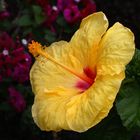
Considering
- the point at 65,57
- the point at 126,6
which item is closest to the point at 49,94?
the point at 65,57

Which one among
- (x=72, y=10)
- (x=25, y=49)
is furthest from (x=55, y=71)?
(x=25, y=49)

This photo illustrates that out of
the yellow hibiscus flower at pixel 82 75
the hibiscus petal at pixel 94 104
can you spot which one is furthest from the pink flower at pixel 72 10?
the hibiscus petal at pixel 94 104

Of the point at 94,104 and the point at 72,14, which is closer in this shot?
the point at 94,104

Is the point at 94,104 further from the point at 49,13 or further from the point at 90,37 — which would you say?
the point at 49,13

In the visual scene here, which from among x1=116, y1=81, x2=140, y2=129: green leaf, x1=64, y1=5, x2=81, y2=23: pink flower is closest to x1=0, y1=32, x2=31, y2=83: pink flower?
x1=64, y1=5, x2=81, y2=23: pink flower

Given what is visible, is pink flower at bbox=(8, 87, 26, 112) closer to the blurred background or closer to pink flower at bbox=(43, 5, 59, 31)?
the blurred background
